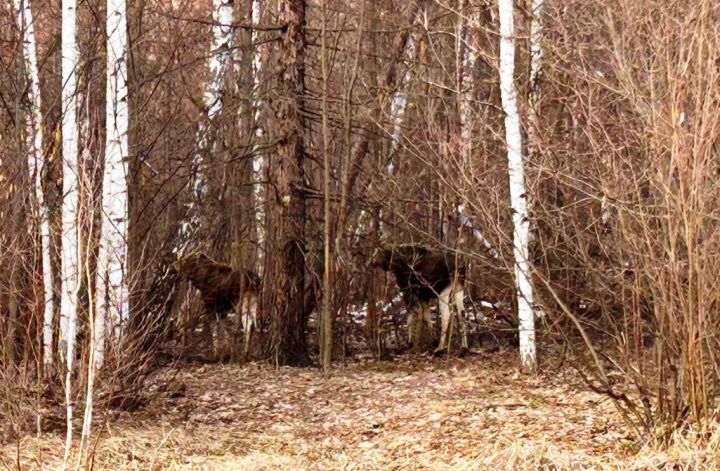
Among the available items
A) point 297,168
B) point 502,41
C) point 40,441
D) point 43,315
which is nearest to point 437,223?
point 297,168

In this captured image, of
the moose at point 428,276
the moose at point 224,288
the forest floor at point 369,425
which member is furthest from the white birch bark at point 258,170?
the forest floor at point 369,425

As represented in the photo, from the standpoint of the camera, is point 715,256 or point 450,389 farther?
point 450,389

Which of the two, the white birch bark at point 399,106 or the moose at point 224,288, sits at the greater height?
the white birch bark at point 399,106

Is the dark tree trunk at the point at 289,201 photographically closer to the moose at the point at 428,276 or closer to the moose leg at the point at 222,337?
the moose leg at the point at 222,337

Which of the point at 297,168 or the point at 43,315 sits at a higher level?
the point at 297,168

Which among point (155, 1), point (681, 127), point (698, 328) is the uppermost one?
point (155, 1)

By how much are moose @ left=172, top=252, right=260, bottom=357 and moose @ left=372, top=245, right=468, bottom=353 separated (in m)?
1.74

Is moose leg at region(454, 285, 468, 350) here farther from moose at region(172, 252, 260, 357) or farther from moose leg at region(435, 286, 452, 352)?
moose at region(172, 252, 260, 357)

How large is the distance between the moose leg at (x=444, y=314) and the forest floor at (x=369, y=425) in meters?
1.13

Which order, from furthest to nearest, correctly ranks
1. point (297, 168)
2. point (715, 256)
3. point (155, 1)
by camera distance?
point (155, 1) → point (297, 168) → point (715, 256)

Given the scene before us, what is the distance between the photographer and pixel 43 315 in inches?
397

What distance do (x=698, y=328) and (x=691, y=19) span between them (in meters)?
1.99

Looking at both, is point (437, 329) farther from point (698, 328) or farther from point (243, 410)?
point (698, 328)

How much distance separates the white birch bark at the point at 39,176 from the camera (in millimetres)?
9710
